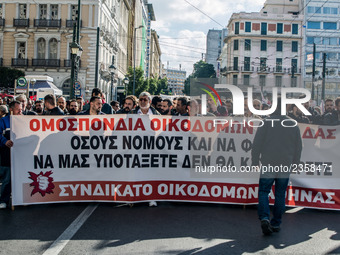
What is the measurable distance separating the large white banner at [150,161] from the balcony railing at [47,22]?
3603 cm

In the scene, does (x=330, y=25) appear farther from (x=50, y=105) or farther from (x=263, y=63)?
(x=50, y=105)

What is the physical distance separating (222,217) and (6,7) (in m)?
40.6

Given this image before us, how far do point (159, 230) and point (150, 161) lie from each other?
159 centimetres

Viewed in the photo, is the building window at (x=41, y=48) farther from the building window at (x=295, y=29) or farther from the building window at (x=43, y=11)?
the building window at (x=295, y=29)

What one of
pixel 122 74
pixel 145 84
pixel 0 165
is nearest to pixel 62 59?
pixel 145 84

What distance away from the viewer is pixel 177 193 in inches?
268

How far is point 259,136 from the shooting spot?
5.68 m

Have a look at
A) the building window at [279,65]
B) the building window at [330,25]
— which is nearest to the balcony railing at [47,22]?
the building window at [279,65]

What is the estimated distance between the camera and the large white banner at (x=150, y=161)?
6.71 metres

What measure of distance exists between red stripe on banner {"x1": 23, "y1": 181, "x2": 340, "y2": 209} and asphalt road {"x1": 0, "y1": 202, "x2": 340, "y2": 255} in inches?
5.4

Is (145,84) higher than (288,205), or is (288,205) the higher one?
(145,84)

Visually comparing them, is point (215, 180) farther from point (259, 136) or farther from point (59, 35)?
point (59, 35)

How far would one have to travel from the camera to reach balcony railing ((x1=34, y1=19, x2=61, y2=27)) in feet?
133

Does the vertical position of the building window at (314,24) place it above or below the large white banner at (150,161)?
above
